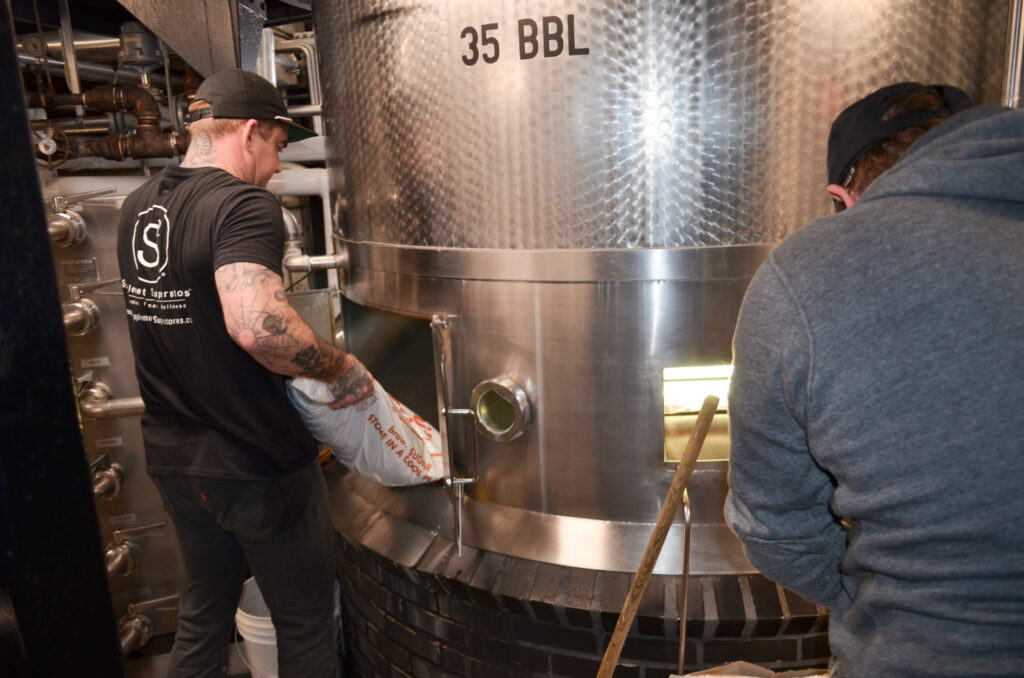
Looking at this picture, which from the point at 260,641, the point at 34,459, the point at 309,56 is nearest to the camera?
the point at 34,459

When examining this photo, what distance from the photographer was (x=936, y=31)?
1.83 meters

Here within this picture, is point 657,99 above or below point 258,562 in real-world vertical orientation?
above

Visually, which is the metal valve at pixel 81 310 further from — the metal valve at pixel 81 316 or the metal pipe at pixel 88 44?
the metal pipe at pixel 88 44

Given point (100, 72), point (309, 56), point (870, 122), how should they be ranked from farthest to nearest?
1. point (309, 56)
2. point (100, 72)
3. point (870, 122)

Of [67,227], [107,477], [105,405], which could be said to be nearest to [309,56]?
[67,227]

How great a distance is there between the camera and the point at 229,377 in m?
2.03

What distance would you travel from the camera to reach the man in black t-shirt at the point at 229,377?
6.37 feet

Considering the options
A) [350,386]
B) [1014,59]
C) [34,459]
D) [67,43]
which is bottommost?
[350,386]

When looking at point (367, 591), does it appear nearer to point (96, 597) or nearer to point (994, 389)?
point (96, 597)

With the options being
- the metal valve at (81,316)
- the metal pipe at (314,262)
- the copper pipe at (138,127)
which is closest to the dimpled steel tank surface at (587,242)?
the metal pipe at (314,262)

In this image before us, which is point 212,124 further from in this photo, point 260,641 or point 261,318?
point 260,641

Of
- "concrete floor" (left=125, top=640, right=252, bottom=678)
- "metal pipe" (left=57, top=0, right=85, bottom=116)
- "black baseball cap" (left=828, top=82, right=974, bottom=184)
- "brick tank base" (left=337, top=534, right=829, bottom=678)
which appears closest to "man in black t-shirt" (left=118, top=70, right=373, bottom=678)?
"brick tank base" (left=337, top=534, right=829, bottom=678)

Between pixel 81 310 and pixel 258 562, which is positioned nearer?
pixel 258 562

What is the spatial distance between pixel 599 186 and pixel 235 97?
102 centimetres
